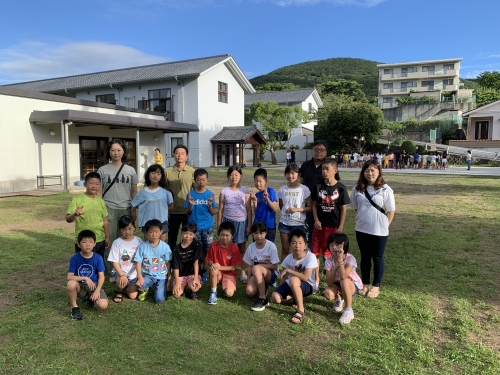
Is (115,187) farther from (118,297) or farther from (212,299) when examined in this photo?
(212,299)

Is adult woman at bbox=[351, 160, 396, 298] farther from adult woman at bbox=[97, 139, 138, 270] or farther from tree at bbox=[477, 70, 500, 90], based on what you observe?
tree at bbox=[477, 70, 500, 90]

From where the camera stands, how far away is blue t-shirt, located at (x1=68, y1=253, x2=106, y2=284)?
3535mm

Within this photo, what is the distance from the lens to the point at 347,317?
3.30m

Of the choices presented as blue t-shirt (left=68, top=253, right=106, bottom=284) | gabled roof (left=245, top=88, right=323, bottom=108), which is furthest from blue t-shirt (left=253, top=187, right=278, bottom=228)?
gabled roof (left=245, top=88, right=323, bottom=108)

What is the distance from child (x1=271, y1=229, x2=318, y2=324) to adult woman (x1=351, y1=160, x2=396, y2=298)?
0.68m

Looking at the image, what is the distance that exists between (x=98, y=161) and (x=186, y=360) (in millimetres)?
13980

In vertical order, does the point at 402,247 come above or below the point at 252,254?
below

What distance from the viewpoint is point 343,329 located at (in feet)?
10.4

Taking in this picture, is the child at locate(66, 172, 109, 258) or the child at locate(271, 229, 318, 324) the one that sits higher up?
the child at locate(66, 172, 109, 258)

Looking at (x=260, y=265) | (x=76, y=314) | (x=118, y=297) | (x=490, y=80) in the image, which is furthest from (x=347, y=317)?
(x=490, y=80)

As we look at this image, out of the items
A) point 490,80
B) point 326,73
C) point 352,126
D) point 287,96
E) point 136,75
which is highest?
point 326,73

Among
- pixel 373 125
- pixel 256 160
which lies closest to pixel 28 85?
pixel 256 160

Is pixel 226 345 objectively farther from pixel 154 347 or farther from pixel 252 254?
pixel 252 254

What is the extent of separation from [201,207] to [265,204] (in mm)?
746
